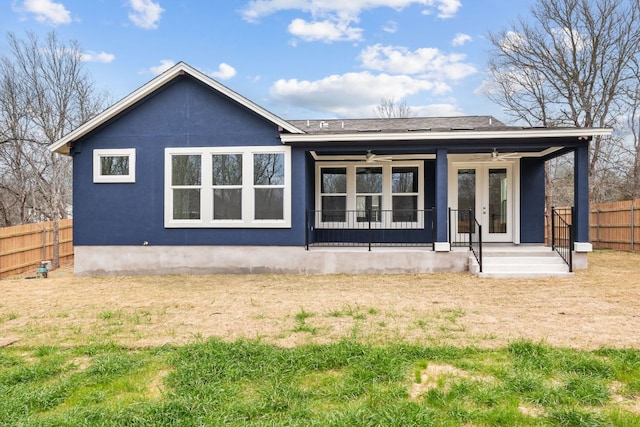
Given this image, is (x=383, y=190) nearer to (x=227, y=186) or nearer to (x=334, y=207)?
(x=334, y=207)

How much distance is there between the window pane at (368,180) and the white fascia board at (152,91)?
2.61m

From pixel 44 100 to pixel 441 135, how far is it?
1283cm

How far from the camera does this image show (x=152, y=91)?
9.52 m

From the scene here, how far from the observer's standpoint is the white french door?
10.8 meters

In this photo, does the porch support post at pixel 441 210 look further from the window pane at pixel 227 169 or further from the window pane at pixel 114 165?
the window pane at pixel 114 165

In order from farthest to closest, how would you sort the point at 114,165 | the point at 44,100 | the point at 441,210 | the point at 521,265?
the point at 44,100 < the point at 114,165 < the point at 441,210 < the point at 521,265

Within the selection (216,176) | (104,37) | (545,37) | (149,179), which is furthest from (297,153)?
(545,37)

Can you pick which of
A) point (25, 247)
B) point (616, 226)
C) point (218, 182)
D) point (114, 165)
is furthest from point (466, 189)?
point (25, 247)

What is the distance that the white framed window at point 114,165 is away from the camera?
9.62m

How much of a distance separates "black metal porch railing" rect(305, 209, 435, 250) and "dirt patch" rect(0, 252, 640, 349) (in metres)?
2.31

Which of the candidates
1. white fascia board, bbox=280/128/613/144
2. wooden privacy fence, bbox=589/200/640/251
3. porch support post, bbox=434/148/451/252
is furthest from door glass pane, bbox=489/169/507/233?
wooden privacy fence, bbox=589/200/640/251

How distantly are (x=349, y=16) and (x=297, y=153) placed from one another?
12.2 m

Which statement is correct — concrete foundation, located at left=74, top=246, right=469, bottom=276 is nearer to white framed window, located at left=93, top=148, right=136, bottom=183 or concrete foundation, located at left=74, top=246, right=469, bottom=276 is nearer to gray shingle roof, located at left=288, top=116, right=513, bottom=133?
white framed window, located at left=93, top=148, right=136, bottom=183

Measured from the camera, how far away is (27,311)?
6023 mm
